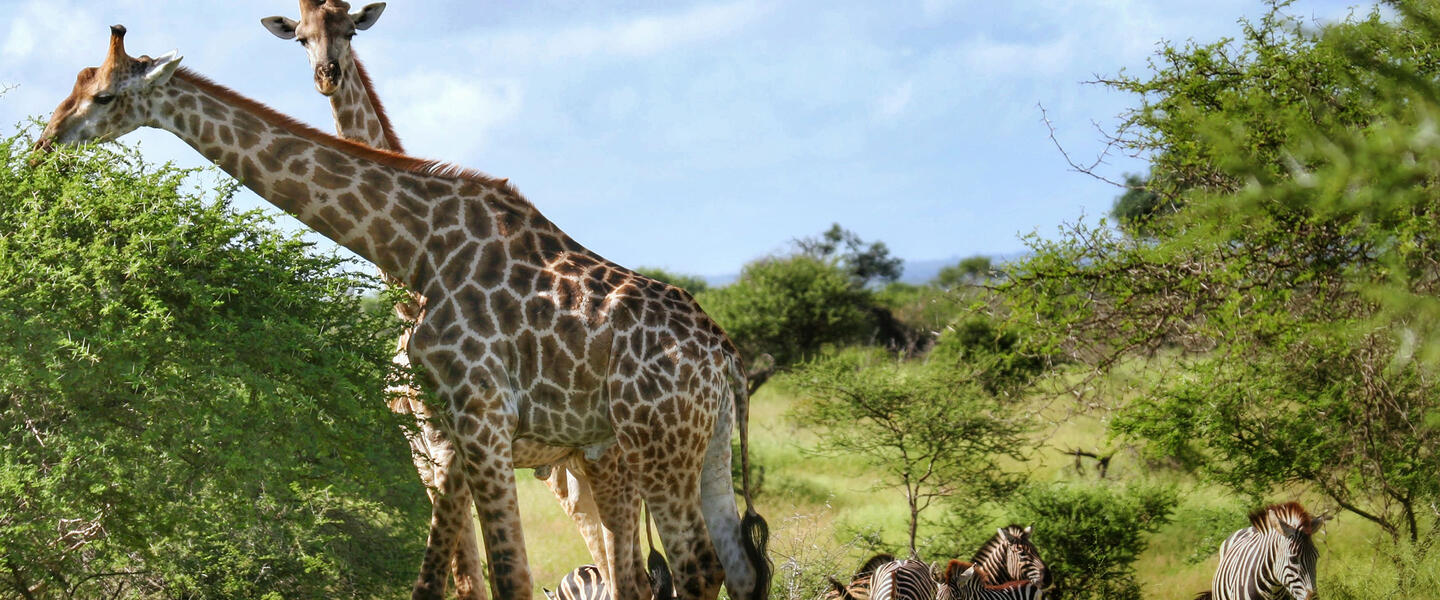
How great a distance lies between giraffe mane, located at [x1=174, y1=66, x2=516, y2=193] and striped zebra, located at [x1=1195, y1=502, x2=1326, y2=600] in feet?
18.3

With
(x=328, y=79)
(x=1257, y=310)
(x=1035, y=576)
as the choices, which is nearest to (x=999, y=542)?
(x=1035, y=576)

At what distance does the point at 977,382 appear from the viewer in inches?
588

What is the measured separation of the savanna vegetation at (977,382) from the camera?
19.2 ft

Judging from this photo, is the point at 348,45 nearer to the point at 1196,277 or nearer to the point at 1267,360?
the point at 1196,277

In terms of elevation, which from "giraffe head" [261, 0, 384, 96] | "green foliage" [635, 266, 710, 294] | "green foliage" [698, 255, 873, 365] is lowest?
"giraffe head" [261, 0, 384, 96]

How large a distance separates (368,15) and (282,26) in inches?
21.4

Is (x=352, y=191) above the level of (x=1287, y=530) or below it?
above

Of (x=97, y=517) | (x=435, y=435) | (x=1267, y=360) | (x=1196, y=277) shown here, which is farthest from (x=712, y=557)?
(x=1267, y=360)

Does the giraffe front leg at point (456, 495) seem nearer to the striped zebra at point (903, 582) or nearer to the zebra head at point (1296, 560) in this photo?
the striped zebra at point (903, 582)

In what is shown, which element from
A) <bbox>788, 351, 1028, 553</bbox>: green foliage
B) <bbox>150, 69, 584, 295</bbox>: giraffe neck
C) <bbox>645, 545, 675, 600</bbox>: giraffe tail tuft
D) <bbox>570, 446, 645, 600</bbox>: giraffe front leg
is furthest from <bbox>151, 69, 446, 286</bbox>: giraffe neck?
<bbox>788, 351, 1028, 553</bbox>: green foliage

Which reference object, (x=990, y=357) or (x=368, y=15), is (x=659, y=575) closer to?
(x=368, y=15)

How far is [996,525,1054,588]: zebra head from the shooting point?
31.6 feet

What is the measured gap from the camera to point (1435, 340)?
4.84m

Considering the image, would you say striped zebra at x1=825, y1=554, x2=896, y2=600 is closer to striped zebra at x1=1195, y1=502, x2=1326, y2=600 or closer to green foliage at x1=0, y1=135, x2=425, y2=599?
striped zebra at x1=1195, y1=502, x2=1326, y2=600
